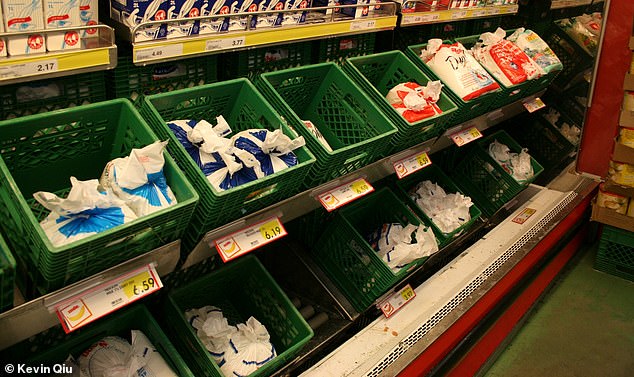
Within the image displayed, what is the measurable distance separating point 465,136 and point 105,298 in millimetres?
1887

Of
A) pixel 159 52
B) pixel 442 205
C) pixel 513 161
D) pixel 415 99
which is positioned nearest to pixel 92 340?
pixel 159 52

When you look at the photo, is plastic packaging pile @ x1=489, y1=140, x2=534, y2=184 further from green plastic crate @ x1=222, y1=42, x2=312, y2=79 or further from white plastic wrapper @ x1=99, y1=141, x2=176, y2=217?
white plastic wrapper @ x1=99, y1=141, x2=176, y2=217

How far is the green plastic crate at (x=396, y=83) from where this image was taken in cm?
208

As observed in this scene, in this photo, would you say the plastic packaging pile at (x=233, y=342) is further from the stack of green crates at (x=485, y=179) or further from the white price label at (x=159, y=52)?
the stack of green crates at (x=485, y=179)

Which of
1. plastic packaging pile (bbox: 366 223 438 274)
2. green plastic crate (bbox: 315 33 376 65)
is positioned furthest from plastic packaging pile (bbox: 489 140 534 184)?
green plastic crate (bbox: 315 33 376 65)

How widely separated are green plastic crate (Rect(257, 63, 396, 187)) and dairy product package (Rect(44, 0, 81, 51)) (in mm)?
636

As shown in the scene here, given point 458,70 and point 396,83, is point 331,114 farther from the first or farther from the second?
point 458,70

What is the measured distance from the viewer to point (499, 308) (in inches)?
119

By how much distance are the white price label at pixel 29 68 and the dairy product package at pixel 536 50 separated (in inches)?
98.0

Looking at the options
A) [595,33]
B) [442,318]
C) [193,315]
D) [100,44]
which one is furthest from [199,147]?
[595,33]

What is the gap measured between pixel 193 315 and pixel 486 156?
83.9 inches

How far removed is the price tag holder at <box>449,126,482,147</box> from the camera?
8.57 feet

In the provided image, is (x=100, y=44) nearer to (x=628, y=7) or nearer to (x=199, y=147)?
(x=199, y=147)

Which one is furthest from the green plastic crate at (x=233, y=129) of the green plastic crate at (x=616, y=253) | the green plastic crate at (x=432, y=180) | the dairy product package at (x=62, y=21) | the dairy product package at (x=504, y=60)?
the green plastic crate at (x=616, y=253)
